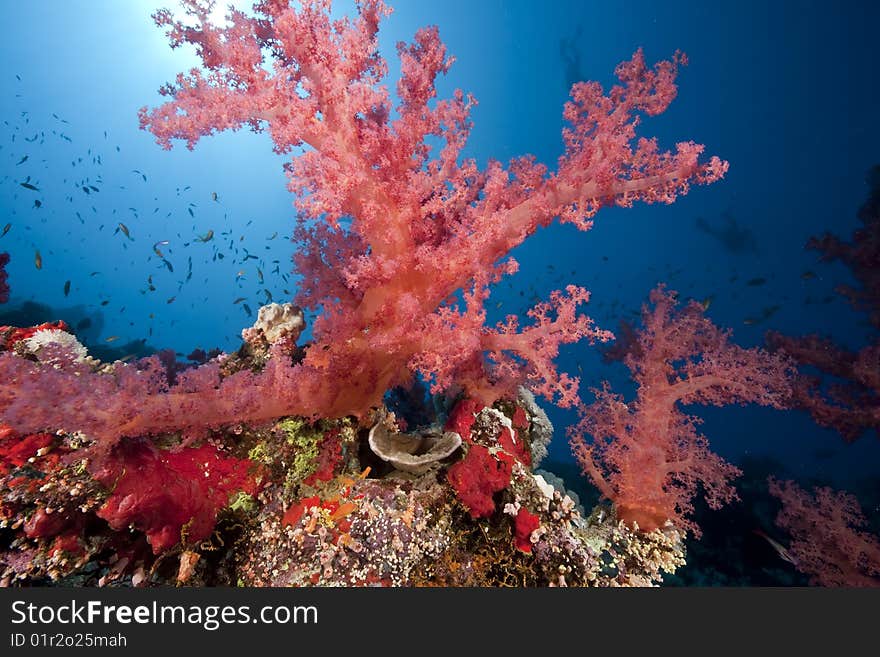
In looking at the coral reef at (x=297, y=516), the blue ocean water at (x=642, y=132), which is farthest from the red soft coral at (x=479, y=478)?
the blue ocean water at (x=642, y=132)

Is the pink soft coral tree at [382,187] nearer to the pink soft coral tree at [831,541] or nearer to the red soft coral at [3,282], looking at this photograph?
the pink soft coral tree at [831,541]

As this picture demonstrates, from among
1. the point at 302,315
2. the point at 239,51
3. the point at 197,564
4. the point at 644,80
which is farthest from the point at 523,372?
the point at 239,51

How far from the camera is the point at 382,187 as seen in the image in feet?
12.0

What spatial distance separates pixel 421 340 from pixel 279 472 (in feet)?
6.97

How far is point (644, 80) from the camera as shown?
13.5 feet

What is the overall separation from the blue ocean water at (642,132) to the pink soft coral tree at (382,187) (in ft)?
51.4

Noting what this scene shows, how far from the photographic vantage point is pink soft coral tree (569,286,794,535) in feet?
15.7

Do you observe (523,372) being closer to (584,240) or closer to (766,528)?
(766,528)

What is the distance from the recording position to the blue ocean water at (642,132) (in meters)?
41.4

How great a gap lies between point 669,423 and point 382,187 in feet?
Result: 16.0

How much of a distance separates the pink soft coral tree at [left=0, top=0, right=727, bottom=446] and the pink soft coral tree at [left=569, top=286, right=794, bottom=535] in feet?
6.09

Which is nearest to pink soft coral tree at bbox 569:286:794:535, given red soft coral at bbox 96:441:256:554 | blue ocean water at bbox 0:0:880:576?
red soft coral at bbox 96:441:256:554

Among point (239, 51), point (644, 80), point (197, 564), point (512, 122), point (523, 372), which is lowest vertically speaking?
point (197, 564)

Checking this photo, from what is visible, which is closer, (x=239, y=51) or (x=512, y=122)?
(x=239, y=51)
